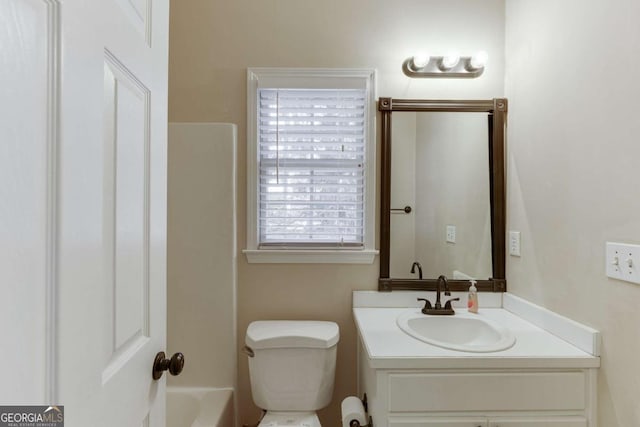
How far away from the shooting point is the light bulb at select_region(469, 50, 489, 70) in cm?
180

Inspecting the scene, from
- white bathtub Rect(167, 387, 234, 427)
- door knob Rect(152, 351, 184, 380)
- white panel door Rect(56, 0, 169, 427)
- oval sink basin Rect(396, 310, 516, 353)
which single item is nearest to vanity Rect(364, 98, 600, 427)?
oval sink basin Rect(396, 310, 516, 353)

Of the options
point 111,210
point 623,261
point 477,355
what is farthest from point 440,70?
point 111,210

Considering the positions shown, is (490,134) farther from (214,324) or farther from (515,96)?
(214,324)

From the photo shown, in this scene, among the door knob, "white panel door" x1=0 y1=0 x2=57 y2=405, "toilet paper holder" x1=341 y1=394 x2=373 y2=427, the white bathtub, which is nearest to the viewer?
"white panel door" x1=0 y1=0 x2=57 y2=405

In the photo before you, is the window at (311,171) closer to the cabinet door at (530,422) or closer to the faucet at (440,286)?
the faucet at (440,286)

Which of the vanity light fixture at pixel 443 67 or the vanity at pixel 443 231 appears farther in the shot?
the vanity light fixture at pixel 443 67

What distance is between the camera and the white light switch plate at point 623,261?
1.05m

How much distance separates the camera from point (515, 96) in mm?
1775

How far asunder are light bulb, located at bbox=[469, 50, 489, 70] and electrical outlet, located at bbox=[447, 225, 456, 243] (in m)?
0.82

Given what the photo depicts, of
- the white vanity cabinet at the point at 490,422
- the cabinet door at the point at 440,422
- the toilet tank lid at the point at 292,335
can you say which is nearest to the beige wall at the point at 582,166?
the white vanity cabinet at the point at 490,422

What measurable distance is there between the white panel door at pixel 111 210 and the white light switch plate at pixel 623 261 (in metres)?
1.33

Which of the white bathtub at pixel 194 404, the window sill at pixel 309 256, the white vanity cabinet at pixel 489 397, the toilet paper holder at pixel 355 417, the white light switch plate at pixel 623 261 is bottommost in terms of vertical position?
the white bathtub at pixel 194 404

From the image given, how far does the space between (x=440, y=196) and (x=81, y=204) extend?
1659 millimetres

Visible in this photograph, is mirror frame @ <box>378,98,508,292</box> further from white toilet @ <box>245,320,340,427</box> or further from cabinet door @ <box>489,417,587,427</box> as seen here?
cabinet door @ <box>489,417,587,427</box>
